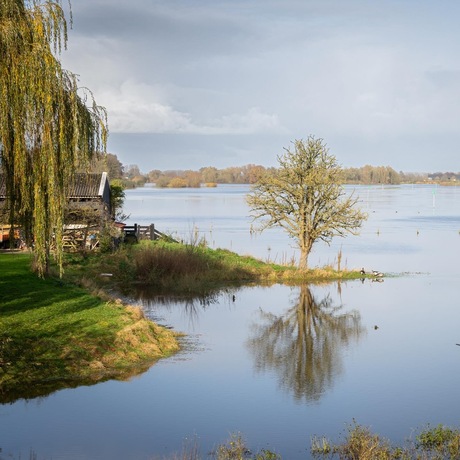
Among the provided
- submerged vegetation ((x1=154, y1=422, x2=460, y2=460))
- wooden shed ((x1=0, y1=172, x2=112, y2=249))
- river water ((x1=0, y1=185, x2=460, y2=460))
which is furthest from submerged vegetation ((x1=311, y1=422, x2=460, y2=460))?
wooden shed ((x1=0, y1=172, x2=112, y2=249))

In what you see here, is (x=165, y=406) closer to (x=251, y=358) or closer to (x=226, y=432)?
(x=226, y=432)

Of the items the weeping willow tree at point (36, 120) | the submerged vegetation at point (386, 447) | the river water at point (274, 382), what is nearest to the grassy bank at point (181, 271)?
the river water at point (274, 382)

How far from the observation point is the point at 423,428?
1694cm

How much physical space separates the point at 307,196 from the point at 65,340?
87.7ft

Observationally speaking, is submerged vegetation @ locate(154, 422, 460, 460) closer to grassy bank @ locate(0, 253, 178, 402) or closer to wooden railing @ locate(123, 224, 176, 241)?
grassy bank @ locate(0, 253, 178, 402)

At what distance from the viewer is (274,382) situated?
69.7ft

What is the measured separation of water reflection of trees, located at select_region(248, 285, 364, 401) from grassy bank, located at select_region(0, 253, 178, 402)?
374 centimetres

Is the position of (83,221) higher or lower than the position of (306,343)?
higher

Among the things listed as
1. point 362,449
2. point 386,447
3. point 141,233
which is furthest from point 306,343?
point 141,233

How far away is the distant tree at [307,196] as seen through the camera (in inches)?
1768

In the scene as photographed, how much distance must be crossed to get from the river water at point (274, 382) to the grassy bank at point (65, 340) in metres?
0.79

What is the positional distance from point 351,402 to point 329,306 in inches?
650

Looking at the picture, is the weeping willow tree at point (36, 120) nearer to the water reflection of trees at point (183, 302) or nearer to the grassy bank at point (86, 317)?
the grassy bank at point (86, 317)

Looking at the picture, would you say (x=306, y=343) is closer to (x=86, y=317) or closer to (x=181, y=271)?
(x=86, y=317)
